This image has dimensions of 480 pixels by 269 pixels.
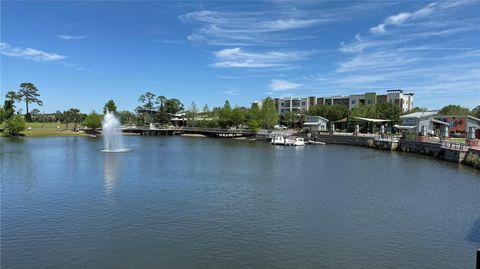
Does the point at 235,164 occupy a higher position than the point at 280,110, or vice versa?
the point at 280,110

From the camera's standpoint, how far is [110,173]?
35.9 metres

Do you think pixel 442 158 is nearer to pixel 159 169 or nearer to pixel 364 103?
pixel 159 169

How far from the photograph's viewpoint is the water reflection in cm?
2921

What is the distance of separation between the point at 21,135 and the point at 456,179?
4045 inches

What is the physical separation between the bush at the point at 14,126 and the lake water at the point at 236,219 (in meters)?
73.9

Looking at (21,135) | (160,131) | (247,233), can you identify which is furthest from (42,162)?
(160,131)

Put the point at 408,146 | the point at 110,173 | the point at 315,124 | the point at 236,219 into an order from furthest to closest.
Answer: the point at 315,124 < the point at 408,146 < the point at 110,173 < the point at 236,219

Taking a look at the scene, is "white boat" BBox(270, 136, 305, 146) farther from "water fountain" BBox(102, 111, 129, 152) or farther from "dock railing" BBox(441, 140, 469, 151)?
"water fountain" BBox(102, 111, 129, 152)

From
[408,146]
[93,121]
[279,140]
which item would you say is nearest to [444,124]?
[408,146]

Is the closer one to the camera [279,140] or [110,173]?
[110,173]

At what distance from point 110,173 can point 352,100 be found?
119 m

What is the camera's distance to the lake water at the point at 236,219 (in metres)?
15.4

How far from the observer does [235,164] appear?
45.0 metres

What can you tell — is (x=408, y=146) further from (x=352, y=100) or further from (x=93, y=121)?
(x=93, y=121)
